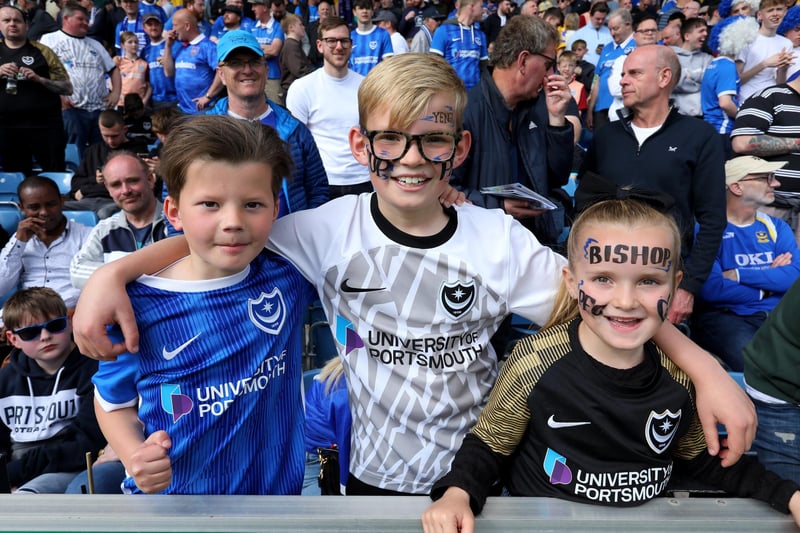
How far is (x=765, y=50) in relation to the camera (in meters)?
6.40

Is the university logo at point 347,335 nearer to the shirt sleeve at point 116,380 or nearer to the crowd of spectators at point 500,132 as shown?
the crowd of spectators at point 500,132

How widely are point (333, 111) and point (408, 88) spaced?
11.6ft

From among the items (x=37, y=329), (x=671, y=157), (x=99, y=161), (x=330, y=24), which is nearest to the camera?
(x=37, y=329)

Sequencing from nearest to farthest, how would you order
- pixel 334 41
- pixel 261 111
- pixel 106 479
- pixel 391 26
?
1. pixel 106 479
2. pixel 261 111
3. pixel 334 41
4. pixel 391 26

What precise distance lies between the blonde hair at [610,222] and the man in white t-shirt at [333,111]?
3.47 m

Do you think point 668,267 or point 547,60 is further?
point 547,60

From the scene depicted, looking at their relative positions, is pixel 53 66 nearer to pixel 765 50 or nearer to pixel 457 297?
pixel 457 297

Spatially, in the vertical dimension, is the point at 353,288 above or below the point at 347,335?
above

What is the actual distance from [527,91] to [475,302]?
186 cm

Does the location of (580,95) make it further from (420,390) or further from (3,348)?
(420,390)

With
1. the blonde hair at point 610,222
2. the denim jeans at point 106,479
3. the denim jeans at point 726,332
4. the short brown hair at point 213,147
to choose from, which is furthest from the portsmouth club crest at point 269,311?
the denim jeans at point 726,332

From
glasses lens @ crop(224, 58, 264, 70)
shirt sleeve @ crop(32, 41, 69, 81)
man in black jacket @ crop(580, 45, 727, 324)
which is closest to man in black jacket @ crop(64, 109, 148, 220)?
shirt sleeve @ crop(32, 41, 69, 81)

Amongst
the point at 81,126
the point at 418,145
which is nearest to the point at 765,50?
the point at 418,145

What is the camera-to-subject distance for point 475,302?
5.57 feet
